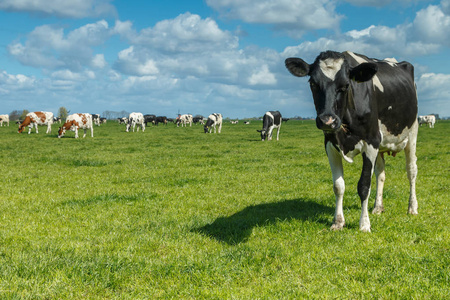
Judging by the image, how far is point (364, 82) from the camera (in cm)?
630

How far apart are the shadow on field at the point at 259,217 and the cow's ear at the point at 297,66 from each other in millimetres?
2597

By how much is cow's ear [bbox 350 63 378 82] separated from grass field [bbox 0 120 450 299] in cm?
250

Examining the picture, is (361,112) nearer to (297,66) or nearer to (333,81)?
(333,81)

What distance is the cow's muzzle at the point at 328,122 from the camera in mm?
5180

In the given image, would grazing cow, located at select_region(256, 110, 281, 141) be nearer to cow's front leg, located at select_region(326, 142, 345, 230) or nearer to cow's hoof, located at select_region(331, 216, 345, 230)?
cow's front leg, located at select_region(326, 142, 345, 230)

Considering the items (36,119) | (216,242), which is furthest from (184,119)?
(216,242)

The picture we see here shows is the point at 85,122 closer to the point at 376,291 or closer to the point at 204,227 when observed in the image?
the point at 204,227

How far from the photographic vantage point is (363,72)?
5734 millimetres

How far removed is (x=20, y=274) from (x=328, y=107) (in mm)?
4619

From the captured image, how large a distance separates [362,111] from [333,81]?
3.05 ft

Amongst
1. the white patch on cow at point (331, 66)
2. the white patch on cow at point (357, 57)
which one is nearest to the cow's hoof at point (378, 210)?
the white patch on cow at point (357, 57)

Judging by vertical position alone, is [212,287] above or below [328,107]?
below

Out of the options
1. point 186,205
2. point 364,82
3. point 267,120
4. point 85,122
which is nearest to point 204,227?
point 186,205

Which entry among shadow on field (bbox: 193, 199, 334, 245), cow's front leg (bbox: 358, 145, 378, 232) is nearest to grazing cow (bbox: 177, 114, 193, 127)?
shadow on field (bbox: 193, 199, 334, 245)
